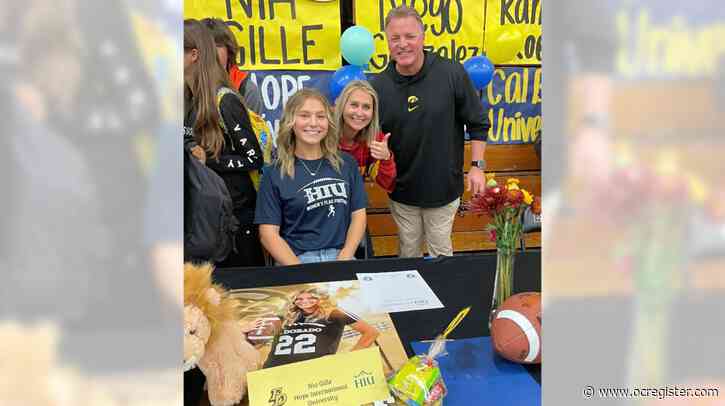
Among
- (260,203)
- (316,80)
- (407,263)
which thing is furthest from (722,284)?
(316,80)

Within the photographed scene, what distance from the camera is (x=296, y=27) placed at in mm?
3012

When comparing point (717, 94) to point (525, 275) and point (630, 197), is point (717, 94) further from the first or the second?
point (525, 275)

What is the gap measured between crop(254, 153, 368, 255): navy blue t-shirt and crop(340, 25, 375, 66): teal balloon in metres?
1.11

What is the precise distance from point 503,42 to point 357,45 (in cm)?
101

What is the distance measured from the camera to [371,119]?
85.7 inches

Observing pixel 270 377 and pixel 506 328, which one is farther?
pixel 506 328

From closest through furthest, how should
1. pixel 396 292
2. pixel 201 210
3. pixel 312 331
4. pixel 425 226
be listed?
Result: pixel 201 210 → pixel 312 331 → pixel 396 292 → pixel 425 226

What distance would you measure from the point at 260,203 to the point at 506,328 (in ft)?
3.38

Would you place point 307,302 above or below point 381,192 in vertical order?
below

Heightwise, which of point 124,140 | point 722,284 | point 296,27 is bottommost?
point 722,284

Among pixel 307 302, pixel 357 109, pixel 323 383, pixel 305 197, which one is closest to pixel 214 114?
pixel 305 197

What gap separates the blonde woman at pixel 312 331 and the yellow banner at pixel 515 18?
249 centimetres
